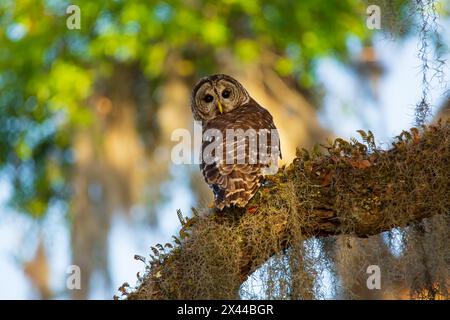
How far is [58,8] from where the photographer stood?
1329cm

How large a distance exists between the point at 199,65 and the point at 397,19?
8.23m

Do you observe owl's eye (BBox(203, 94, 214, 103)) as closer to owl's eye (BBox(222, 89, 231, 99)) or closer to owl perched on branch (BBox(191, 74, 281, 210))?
owl perched on branch (BBox(191, 74, 281, 210))

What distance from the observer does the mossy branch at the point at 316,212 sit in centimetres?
440

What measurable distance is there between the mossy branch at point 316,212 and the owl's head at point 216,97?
6.57 feet

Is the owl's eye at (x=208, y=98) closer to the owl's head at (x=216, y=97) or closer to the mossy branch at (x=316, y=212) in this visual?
the owl's head at (x=216, y=97)

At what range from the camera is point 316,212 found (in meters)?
4.54

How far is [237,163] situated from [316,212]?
867 mm

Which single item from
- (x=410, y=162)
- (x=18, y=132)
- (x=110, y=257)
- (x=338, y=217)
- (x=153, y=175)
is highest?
(x=18, y=132)

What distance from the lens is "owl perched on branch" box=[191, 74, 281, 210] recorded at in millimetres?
4888

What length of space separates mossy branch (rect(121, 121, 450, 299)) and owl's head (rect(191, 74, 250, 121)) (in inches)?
78.9

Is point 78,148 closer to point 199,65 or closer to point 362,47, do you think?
point 199,65

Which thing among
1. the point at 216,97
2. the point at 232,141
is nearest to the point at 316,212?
the point at 232,141

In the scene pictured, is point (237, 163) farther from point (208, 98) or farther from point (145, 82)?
point (145, 82)

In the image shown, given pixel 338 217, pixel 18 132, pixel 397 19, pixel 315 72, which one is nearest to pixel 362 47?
pixel 315 72
